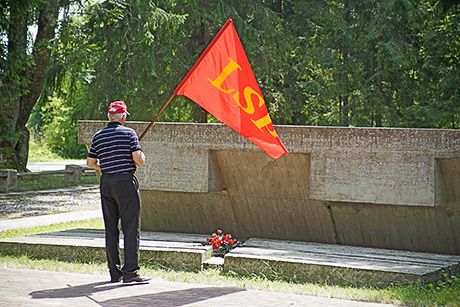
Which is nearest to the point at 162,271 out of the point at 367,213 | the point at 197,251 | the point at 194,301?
the point at 197,251

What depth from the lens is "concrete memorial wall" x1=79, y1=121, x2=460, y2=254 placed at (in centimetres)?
716

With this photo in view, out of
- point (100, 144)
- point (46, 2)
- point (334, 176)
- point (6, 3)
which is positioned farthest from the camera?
point (46, 2)

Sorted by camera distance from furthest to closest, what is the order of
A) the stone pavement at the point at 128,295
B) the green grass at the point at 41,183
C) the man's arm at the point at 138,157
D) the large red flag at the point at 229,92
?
the green grass at the point at 41,183 → the large red flag at the point at 229,92 → the man's arm at the point at 138,157 → the stone pavement at the point at 128,295

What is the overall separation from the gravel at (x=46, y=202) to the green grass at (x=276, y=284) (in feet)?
20.4

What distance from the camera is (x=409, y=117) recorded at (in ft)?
78.1

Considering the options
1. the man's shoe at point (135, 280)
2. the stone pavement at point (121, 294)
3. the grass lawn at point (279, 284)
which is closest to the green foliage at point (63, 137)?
the grass lawn at point (279, 284)

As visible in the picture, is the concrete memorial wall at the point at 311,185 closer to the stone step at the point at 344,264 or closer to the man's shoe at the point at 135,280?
the stone step at the point at 344,264

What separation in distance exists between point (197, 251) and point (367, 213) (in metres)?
2.25

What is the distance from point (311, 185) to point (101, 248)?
2613 mm

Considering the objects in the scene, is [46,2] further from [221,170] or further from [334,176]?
[334,176]

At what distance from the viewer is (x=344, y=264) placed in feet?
20.6

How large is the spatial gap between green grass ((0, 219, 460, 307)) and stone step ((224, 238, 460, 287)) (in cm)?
10

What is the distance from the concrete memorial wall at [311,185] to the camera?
23.5 feet

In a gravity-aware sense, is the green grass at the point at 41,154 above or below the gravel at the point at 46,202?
above
